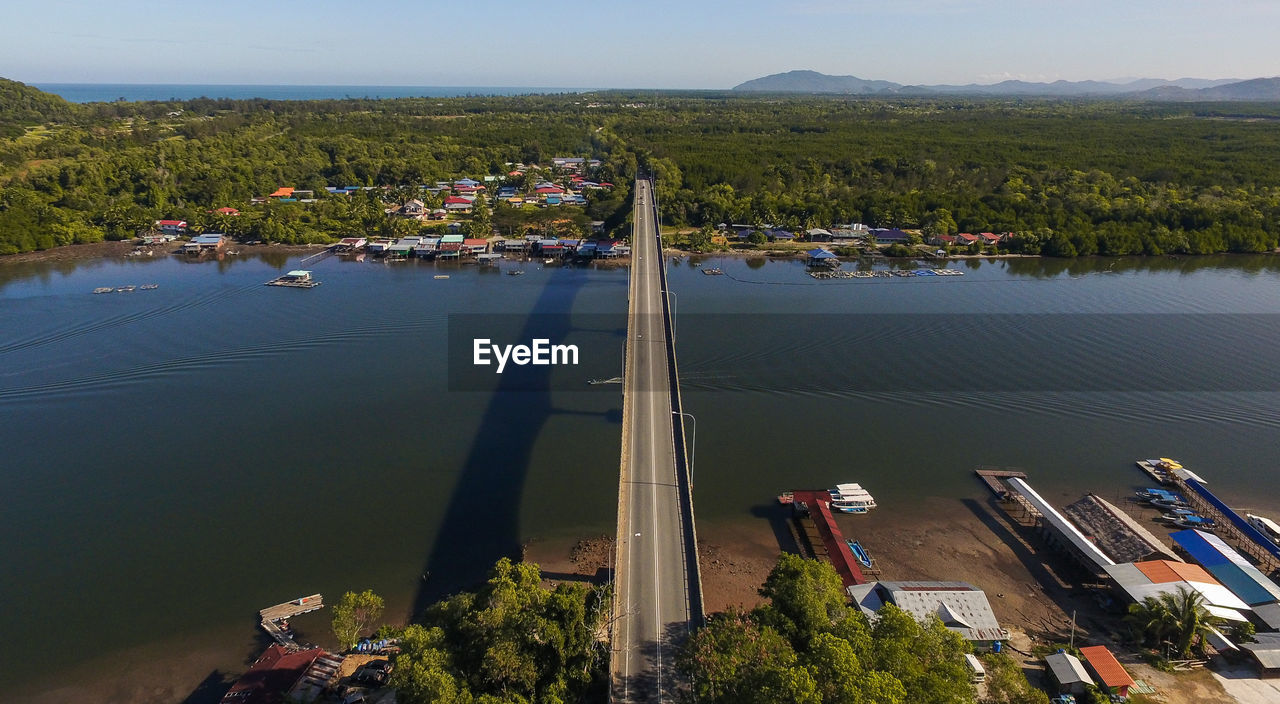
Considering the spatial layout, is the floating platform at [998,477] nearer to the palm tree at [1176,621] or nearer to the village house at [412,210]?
the palm tree at [1176,621]

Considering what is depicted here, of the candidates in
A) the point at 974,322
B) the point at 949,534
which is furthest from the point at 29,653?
the point at 974,322

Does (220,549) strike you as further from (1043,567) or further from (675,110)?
(675,110)

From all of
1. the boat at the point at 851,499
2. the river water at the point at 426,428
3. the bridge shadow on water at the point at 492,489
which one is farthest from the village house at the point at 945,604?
the bridge shadow on water at the point at 492,489

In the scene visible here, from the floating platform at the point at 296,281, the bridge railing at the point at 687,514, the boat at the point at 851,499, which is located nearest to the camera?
A: the bridge railing at the point at 687,514

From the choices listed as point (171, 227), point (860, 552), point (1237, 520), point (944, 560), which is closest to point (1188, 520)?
point (1237, 520)
